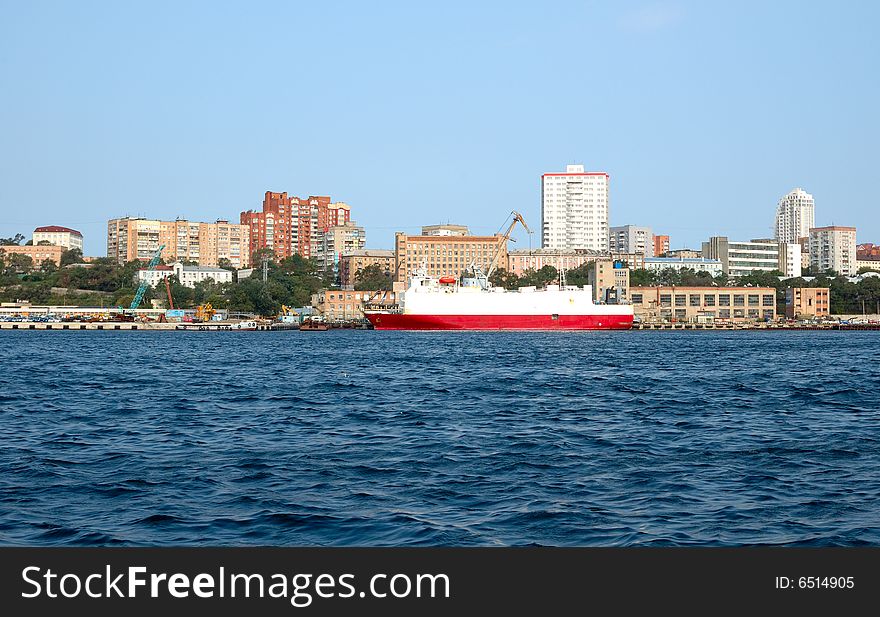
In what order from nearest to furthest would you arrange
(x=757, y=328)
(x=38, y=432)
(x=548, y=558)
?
1. (x=548, y=558)
2. (x=38, y=432)
3. (x=757, y=328)

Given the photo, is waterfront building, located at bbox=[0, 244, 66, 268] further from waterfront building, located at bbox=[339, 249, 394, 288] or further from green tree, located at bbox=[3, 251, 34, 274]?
waterfront building, located at bbox=[339, 249, 394, 288]

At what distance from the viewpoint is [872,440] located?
15.7 meters

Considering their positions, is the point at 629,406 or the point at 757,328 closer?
the point at 629,406

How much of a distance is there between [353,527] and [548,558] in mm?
3884

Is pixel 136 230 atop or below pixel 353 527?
atop

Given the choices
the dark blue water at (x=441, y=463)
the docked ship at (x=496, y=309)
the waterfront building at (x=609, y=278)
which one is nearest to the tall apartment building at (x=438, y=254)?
the waterfront building at (x=609, y=278)

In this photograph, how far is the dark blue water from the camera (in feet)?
31.2

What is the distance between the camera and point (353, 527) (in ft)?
31.2

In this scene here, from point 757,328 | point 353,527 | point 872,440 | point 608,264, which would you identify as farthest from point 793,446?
point 608,264

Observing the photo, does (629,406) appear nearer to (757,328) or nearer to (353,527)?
(353,527)

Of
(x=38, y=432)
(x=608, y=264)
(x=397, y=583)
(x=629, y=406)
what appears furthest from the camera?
(x=608, y=264)

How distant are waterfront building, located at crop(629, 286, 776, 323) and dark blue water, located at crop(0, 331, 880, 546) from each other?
105874 millimetres

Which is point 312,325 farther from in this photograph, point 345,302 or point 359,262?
point 359,262

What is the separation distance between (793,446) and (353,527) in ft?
28.0
